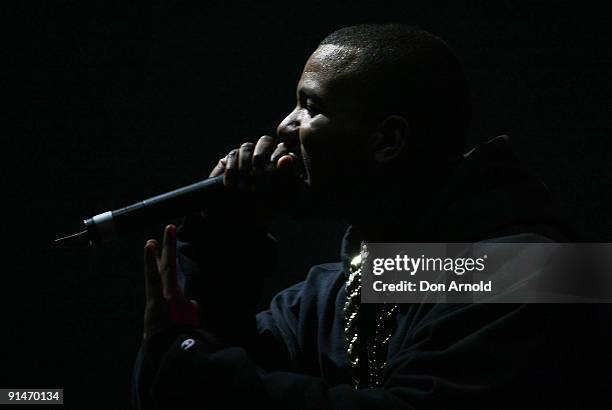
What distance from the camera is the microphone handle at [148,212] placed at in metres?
1.36

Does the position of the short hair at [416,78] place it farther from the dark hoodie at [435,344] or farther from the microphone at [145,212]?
the microphone at [145,212]

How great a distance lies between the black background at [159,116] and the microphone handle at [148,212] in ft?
2.22

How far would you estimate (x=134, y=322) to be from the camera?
209 centimetres

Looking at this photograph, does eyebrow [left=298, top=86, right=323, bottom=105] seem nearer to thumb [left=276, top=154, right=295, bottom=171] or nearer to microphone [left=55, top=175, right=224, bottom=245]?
thumb [left=276, top=154, right=295, bottom=171]

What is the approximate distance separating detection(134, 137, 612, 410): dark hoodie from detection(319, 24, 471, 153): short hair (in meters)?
0.08

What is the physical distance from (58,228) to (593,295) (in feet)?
4.37

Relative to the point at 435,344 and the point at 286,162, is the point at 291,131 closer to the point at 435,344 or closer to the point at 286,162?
the point at 286,162

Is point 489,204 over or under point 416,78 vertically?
under

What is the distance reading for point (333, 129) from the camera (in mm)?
1420

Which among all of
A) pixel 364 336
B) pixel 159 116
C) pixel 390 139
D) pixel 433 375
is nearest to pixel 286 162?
pixel 390 139

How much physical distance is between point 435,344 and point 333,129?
0.41m

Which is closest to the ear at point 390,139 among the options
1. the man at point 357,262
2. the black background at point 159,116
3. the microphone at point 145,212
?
the man at point 357,262

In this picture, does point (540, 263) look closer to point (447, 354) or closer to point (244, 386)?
point (447, 354)

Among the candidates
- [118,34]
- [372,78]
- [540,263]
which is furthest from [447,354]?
[118,34]
